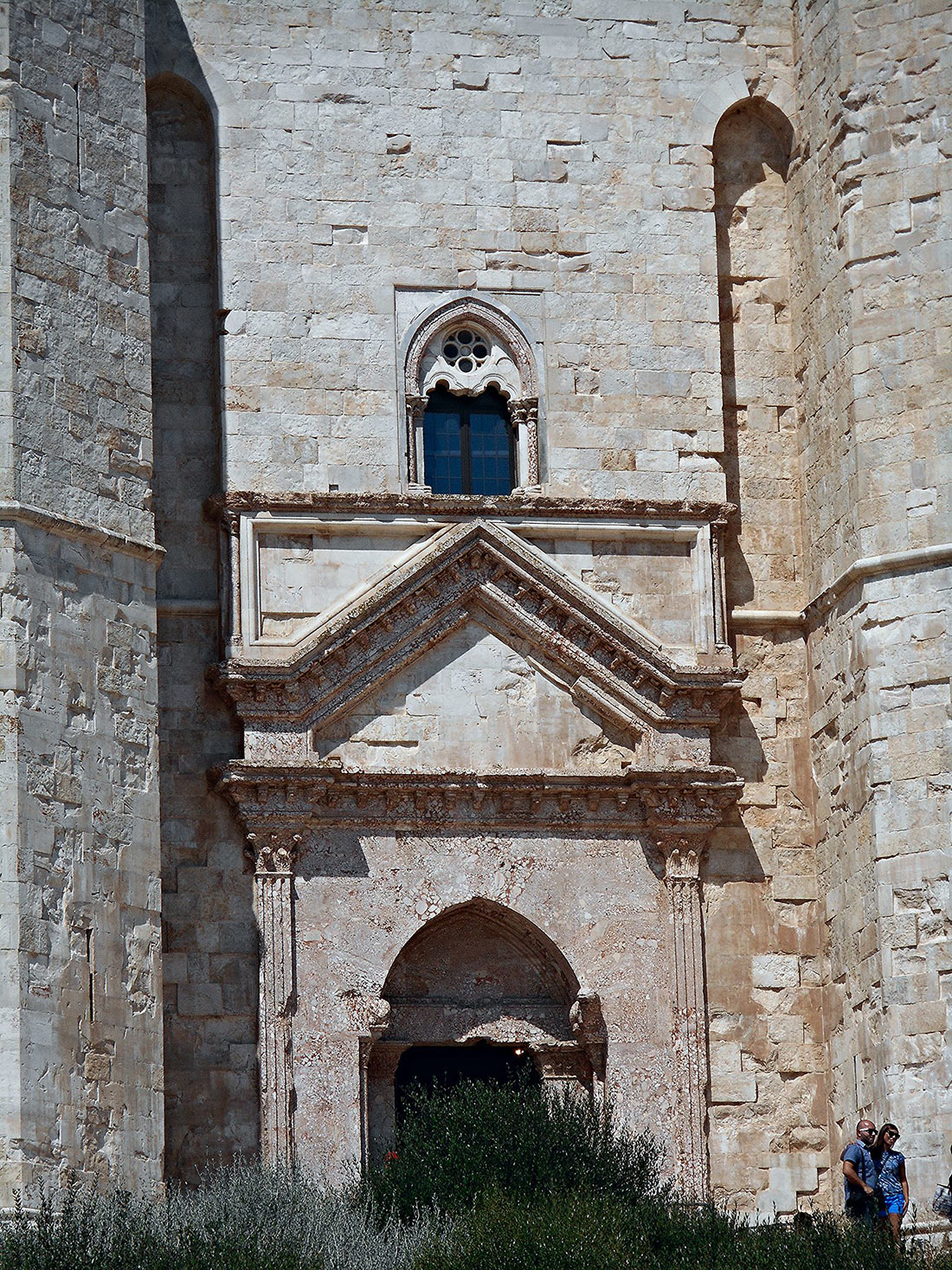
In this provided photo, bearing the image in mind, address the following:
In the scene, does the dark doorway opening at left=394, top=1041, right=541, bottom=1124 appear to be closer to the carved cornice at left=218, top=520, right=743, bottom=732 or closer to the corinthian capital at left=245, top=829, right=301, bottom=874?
the corinthian capital at left=245, top=829, right=301, bottom=874

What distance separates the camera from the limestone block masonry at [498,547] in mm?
19062

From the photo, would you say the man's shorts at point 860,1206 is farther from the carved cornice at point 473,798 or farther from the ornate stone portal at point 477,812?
the carved cornice at point 473,798

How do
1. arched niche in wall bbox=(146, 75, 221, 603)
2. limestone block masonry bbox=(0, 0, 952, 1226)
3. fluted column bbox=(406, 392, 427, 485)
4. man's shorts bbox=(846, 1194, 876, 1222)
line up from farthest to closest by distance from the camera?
fluted column bbox=(406, 392, 427, 485)
arched niche in wall bbox=(146, 75, 221, 603)
limestone block masonry bbox=(0, 0, 952, 1226)
man's shorts bbox=(846, 1194, 876, 1222)

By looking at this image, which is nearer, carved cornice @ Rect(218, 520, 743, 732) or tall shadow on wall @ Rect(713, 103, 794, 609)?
carved cornice @ Rect(218, 520, 743, 732)

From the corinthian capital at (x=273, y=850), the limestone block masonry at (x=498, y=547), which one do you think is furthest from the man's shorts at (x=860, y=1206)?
the corinthian capital at (x=273, y=850)

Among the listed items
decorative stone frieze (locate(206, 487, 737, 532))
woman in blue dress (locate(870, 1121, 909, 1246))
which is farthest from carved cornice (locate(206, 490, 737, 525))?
woman in blue dress (locate(870, 1121, 909, 1246))

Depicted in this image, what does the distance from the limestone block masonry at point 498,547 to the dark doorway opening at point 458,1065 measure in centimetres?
5

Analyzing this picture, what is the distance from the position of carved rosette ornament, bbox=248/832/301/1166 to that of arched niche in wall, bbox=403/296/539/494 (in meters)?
2.87

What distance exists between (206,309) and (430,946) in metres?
4.62

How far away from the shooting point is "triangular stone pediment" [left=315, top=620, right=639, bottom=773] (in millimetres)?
20219

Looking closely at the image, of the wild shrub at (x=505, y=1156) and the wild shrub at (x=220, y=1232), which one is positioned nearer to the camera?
the wild shrub at (x=220, y=1232)

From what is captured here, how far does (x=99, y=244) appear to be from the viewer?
63.3 ft

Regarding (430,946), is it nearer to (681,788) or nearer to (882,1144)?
(681,788)

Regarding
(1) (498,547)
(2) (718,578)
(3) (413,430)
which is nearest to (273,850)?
(1) (498,547)
